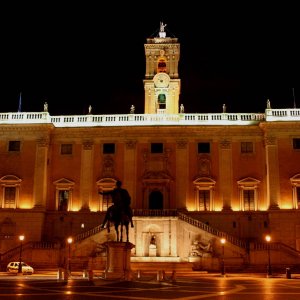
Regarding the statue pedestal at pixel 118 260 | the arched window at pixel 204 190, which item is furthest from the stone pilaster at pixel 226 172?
the statue pedestal at pixel 118 260

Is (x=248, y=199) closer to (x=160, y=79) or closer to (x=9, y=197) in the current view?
(x=160, y=79)

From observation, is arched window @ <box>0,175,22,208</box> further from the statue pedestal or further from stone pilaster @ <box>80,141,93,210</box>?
the statue pedestal

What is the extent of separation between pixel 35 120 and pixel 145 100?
11.2 metres

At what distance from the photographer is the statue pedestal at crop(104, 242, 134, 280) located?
2561 cm

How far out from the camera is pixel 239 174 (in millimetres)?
47906

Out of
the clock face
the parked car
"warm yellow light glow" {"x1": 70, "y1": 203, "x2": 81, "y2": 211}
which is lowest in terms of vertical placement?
the parked car

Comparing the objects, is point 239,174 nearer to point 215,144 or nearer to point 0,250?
point 215,144

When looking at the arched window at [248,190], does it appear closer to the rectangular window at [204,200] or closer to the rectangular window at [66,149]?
the rectangular window at [204,200]

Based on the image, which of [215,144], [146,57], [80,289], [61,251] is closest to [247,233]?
[215,144]

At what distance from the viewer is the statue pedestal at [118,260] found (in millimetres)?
25609

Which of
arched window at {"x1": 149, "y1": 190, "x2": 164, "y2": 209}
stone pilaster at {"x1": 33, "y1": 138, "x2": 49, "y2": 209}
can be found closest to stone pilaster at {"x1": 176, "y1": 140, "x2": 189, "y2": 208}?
arched window at {"x1": 149, "y1": 190, "x2": 164, "y2": 209}

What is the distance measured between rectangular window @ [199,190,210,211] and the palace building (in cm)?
9

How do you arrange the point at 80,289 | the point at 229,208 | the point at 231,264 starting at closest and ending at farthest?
the point at 80,289
the point at 231,264
the point at 229,208

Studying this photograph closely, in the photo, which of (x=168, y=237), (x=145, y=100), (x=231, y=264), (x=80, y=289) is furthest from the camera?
(x=145, y=100)
